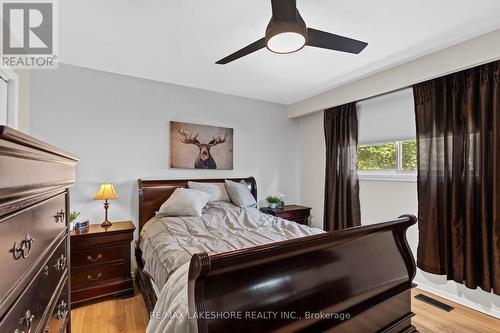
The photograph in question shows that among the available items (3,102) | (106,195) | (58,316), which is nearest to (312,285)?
(58,316)

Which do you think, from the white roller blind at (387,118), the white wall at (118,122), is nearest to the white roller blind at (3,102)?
the white wall at (118,122)

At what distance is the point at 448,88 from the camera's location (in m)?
2.50

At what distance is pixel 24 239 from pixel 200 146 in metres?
2.89

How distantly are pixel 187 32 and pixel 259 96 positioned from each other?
1959 mm

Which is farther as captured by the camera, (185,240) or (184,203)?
(184,203)

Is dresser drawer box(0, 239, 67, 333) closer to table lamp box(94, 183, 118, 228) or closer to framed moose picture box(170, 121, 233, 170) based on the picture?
table lamp box(94, 183, 118, 228)

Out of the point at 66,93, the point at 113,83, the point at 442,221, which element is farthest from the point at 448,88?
the point at 66,93

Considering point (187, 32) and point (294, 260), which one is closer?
point (294, 260)

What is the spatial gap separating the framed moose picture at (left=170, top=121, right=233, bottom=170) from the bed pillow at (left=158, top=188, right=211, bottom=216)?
0.55 metres

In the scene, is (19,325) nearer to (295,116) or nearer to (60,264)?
(60,264)

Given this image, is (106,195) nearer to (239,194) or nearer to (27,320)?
(239,194)

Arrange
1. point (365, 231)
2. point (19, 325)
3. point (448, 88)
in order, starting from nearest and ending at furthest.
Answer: point (19, 325), point (365, 231), point (448, 88)

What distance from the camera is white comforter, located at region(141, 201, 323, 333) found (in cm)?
122

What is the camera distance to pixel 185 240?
1999 millimetres
